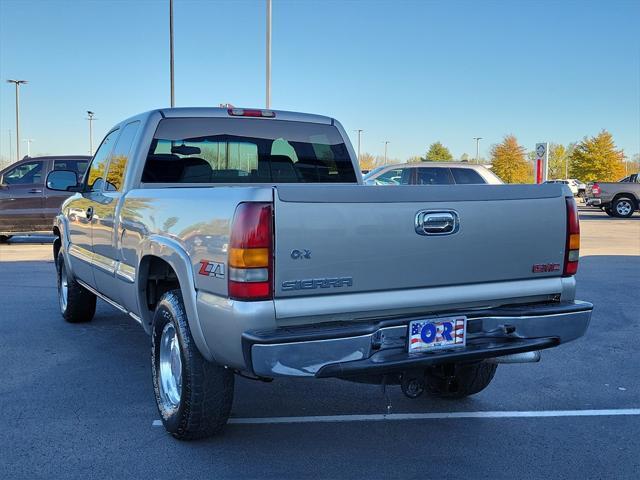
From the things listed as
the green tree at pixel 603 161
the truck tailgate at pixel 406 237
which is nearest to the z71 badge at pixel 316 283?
the truck tailgate at pixel 406 237

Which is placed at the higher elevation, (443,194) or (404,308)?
(443,194)

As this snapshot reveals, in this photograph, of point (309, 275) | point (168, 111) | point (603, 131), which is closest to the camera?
point (309, 275)

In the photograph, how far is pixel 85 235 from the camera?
227 inches

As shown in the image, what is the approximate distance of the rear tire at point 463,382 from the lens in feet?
14.8

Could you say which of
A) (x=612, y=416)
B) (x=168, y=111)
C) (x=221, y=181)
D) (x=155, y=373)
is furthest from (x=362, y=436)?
(x=168, y=111)

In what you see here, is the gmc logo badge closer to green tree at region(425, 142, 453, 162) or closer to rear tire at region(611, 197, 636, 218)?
rear tire at region(611, 197, 636, 218)

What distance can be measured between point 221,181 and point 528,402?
277 centimetres

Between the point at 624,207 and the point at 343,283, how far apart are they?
27.6 m

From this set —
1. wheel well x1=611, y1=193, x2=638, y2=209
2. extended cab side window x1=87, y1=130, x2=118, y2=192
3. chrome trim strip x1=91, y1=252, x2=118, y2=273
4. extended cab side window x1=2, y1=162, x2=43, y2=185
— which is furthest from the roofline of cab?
wheel well x1=611, y1=193, x2=638, y2=209

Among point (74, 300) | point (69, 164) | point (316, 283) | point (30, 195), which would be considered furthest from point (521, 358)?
point (30, 195)

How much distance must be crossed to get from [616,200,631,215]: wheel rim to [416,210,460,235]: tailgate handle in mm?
26932

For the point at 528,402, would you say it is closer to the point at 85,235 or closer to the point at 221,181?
the point at 221,181

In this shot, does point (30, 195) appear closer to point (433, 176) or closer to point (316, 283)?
point (433, 176)

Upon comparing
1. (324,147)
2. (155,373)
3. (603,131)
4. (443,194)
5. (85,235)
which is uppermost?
(603,131)
